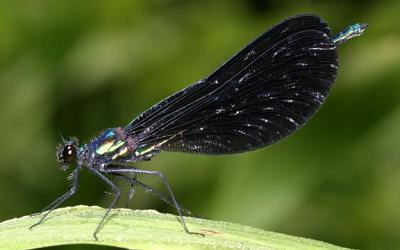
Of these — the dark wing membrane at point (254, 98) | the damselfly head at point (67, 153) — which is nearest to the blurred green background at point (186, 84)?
the dark wing membrane at point (254, 98)

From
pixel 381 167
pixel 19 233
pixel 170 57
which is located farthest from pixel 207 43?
pixel 19 233

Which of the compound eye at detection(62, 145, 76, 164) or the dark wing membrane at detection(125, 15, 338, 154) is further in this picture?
the compound eye at detection(62, 145, 76, 164)

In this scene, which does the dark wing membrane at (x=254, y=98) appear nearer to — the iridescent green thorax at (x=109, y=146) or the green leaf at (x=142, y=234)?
the iridescent green thorax at (x=109, y=146)

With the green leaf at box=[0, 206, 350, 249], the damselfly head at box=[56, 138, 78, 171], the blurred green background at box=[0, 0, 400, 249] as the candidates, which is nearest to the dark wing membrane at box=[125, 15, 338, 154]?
the damselfly head at box=[56, 138, 78, 171]

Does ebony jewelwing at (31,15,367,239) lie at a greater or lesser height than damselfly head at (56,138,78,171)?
greater

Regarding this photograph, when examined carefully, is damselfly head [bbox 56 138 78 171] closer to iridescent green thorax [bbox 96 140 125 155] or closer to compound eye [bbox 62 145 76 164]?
compound eye [bbox 62 145 76 164]

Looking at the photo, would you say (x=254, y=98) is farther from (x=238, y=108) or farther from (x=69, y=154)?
(x=69, y=154)
